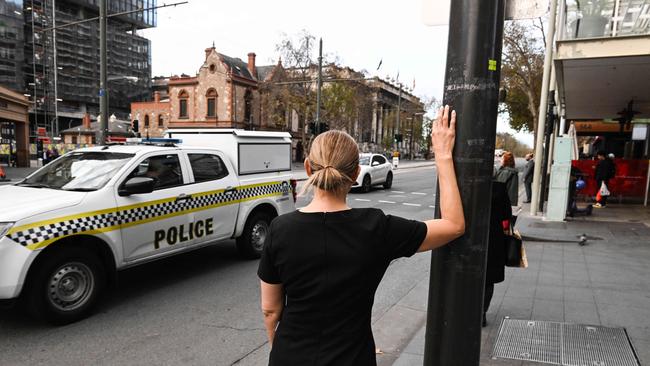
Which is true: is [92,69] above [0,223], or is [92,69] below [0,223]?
above

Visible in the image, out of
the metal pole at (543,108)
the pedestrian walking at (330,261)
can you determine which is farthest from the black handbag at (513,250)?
the metal pole at (543,108)

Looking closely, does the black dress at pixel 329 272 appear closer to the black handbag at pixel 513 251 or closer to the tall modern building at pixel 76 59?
the black handbag at pixel 513 251

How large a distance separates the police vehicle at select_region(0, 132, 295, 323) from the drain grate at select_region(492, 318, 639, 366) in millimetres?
3880

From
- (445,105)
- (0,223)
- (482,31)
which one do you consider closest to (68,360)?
(0,223)

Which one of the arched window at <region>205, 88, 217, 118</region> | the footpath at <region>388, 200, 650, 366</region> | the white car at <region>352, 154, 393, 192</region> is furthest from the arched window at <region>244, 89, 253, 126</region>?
the footpath at <region>388, 200, 650, 366</region>

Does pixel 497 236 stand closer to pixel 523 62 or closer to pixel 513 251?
pixel 513 251

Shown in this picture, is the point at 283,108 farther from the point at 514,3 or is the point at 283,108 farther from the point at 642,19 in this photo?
the point at 514,3

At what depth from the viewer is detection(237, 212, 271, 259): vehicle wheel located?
685 centimetres

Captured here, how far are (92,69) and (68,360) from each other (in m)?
84.3

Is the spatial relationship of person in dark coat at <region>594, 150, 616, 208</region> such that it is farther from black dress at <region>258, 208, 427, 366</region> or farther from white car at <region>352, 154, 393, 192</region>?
black dress at <region>258, 208, 427, 366</region>

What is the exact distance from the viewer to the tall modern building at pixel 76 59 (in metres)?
64.6

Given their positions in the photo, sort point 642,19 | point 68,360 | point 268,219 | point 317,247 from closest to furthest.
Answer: point 317,247, point 68,360, point 268,219, point 642,19

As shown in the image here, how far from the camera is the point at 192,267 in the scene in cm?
658

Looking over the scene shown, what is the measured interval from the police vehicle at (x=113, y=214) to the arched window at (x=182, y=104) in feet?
156
